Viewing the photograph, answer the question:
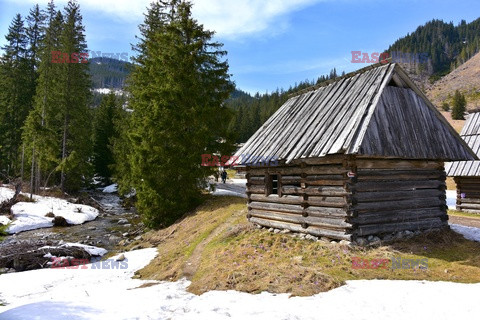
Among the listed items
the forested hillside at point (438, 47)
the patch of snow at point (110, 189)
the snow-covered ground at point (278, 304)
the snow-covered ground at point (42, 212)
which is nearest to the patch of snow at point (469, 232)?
the snow-covered ground at point (278, 304)

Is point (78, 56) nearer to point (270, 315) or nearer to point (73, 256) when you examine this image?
point (73, 256)

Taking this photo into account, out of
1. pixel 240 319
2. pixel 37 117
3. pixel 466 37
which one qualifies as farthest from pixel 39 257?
pixel 466 37

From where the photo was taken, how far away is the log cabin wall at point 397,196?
1076cm

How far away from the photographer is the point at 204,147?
20.9 meters

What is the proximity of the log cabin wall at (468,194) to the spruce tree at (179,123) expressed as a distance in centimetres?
1679

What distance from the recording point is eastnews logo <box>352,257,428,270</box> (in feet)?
29.3

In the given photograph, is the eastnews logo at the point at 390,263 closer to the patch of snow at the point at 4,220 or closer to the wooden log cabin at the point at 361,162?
the wooden log cabin at the point at 361,162

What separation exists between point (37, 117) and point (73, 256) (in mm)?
21768

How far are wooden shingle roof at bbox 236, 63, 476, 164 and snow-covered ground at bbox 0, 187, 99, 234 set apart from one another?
17.4m

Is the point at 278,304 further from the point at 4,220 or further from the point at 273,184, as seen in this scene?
the point at 4,220

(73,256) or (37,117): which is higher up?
(37,117)

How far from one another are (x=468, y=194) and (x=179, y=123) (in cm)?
2094

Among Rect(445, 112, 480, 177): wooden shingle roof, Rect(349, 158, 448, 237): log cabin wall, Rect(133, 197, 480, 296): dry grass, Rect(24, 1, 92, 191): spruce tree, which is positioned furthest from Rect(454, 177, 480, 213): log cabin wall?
Rect(24, 1, 92, 191): spruce tree

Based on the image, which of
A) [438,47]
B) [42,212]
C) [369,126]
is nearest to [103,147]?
[42,212]
